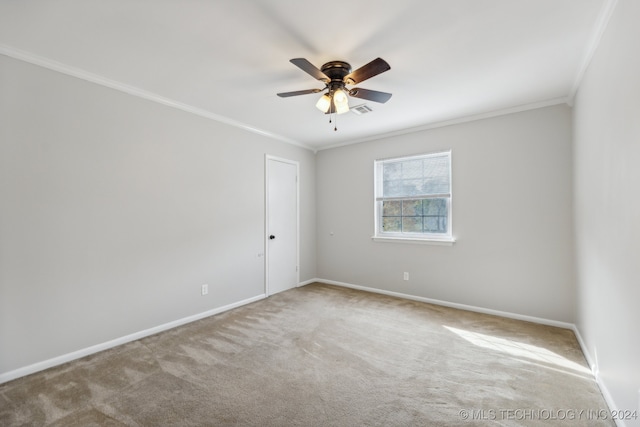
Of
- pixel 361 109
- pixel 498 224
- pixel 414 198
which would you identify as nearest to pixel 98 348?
pixel 361 109

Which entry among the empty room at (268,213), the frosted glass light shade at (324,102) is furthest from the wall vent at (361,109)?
the frosted glass light shade at (324,102)

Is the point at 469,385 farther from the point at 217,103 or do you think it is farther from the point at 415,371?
the point at 217,103

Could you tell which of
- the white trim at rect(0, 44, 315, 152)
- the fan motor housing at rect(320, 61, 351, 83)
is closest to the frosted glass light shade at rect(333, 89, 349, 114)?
the fan motor housing at rect(320, 61, 351, 83)

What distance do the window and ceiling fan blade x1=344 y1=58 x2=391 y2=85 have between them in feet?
7.46

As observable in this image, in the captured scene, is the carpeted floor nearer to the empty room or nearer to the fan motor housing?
the empty room

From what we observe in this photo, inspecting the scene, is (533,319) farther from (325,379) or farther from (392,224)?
(325,379)

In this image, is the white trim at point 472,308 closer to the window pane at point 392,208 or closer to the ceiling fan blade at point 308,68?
the window pane at point 392,208

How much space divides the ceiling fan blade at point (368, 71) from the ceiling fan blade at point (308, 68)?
0.20m

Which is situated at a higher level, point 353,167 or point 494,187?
point 353,167

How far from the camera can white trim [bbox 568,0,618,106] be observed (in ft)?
5.82

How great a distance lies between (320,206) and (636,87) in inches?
168

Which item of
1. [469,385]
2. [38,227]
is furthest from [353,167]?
[38,227]

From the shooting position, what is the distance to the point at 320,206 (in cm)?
537

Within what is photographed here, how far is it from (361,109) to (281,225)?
2278 mm
